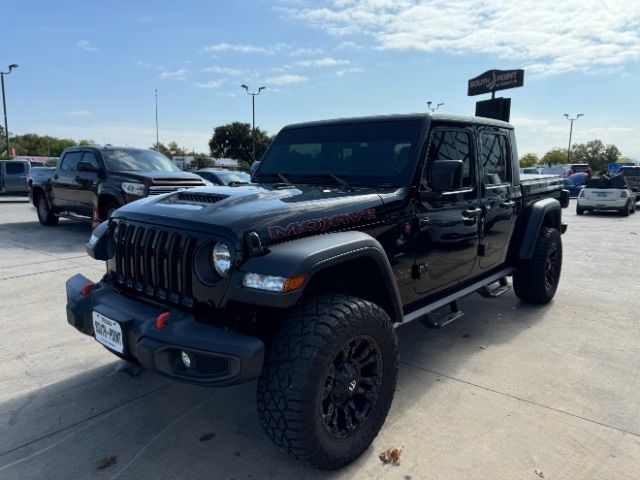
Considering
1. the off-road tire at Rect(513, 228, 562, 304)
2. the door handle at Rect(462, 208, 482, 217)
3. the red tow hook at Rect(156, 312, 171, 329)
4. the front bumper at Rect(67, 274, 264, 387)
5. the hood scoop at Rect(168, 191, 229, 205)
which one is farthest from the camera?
the off-road tire at Rect(513, 228, 562, 304)

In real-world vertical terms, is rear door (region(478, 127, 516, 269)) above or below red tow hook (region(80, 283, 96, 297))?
above

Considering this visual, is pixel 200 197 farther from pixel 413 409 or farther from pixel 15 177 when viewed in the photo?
pixel 15 177

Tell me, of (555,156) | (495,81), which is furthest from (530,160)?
(495,81)

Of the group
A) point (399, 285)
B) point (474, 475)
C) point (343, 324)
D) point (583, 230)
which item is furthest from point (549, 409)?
point (583, 230)

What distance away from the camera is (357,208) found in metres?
2.69

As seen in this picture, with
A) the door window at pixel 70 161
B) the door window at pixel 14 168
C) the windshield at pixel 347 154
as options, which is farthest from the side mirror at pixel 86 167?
the door window at pixel 14 168

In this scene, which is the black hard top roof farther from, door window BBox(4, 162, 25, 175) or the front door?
door window BBox(4, 162, 25, 175)

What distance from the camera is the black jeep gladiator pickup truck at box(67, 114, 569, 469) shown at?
2.13m

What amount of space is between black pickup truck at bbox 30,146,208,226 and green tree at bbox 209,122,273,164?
193ft

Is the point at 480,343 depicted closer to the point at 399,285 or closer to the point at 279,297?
the point at 399,285

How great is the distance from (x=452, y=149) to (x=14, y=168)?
67.2 feet

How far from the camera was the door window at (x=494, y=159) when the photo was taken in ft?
13.1

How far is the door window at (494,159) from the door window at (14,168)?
793 inches

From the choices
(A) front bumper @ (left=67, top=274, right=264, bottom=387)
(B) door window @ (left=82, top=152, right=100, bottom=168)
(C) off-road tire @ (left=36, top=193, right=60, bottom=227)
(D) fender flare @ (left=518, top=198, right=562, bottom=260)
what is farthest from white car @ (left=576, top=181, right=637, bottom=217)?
(A) front bumper @ (left=67, top=274, right=264, bottom=387)
